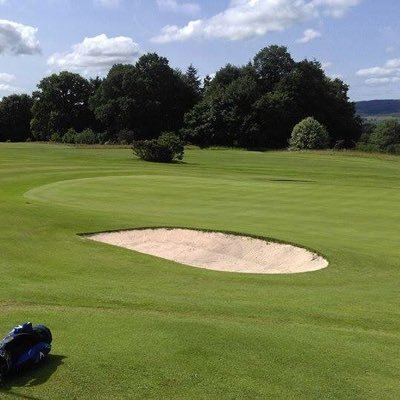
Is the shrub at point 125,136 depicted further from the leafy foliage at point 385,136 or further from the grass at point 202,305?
the grass at point 202,305

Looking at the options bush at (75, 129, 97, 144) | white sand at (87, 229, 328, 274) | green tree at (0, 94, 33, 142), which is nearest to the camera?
white sand at (87, 229, 328, 274)

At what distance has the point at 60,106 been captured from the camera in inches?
4692

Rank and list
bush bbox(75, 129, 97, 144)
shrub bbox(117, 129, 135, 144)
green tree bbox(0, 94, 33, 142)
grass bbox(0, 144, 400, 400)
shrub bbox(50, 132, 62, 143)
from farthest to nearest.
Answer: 1. green tree bbox(0, 94, 33, 142)
2. shrub bbox(50, 132, 62, 143)
3. shrub bbox(117, 129, 135, 144)
4. bush bbox(75, 129, 97, 144)
5. grass bbox(0, 144, 400, 400)

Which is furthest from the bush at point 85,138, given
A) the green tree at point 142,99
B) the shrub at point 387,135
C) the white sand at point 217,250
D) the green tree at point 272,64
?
the white sand at point 217,250

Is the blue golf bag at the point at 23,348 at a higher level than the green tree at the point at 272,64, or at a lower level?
lower

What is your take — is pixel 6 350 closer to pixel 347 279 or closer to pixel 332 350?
pixel 332 350

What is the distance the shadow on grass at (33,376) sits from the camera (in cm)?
693

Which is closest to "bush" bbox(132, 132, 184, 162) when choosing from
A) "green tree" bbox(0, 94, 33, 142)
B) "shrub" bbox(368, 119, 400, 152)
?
"shrub" bbox(368, 119, 400, 152)

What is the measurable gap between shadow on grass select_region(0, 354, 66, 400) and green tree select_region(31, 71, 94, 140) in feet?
374

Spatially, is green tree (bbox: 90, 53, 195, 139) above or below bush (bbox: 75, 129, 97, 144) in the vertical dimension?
above

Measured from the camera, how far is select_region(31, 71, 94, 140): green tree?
387ft

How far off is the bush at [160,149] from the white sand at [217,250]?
152ft

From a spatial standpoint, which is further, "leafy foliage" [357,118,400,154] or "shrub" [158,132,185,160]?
"leafy foliage" [357,118,400,154]

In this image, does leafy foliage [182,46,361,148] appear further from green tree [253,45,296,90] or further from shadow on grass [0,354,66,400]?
shadow on grass [0,354,66,400]
